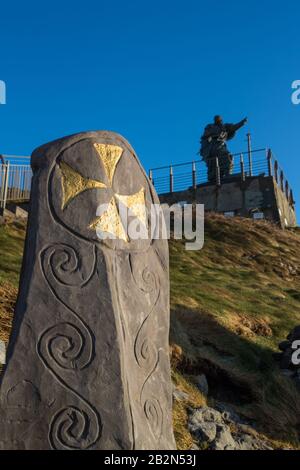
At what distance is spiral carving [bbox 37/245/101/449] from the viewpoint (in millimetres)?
2857

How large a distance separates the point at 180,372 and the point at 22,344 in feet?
10.4

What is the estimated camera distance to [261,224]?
18281 millimetres

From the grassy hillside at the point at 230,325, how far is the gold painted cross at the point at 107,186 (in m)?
2.07

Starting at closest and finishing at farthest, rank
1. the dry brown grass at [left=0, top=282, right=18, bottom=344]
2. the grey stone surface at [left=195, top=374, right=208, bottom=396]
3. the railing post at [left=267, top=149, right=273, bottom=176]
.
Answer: the dry brown grass at [left=0, top=282, right=18, bottom=344]
the grey stone surface at [left=195, top=374, right=208, bottom=396]
the railing post at [left=267, top=149, right=273, bottom=176]

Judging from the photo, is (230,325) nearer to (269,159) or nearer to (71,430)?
(71,430)

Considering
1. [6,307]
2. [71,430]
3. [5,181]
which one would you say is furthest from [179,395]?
[5,181]

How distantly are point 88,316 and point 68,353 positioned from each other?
0.27 meters

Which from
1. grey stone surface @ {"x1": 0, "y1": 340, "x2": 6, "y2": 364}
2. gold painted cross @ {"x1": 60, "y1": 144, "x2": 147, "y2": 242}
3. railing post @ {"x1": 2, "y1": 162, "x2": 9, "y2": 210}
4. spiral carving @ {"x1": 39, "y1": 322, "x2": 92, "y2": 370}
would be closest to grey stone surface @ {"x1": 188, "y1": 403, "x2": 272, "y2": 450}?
grey stone surface @ {"x1": 0, "y1": 340, "x2": 6, "y2": 364}

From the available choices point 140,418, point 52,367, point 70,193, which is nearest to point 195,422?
point 140,418

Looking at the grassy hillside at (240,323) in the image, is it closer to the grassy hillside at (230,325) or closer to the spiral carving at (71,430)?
the grassy hillside at (230,325)

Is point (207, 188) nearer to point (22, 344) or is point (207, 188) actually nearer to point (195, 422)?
point (195, 422)

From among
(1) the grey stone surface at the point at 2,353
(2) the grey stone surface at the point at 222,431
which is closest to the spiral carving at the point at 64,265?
(1) the grey stone surface at the point at 2,353

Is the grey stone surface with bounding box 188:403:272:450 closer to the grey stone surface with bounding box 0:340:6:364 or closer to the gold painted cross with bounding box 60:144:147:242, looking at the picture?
the grey stone surface with bounding box 0:340:6:364

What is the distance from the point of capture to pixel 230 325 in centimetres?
765
